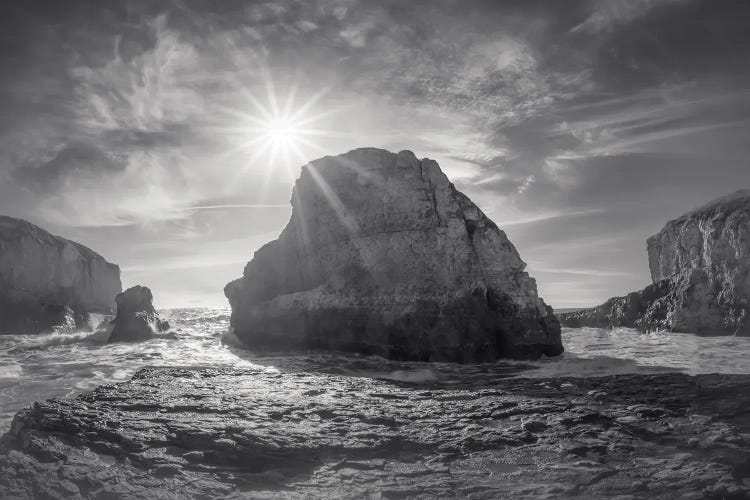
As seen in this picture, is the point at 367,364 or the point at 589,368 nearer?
the point at 589,368

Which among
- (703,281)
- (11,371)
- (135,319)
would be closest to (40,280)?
(135,319)

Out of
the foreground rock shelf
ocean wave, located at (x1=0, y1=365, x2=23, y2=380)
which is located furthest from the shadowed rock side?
ocean wave, located at (x1=0, y1=365, x2=23, y2=380)

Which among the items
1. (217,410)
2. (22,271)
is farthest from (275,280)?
(22,271)

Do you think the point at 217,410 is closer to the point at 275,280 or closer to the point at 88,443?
the point at 88,443

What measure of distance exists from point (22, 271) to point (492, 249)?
4043cm

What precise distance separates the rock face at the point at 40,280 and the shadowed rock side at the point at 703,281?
1540 inches

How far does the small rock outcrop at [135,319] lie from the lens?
23.6 m

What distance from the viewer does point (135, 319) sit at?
24.5 metres

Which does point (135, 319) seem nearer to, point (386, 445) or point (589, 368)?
point (589, 368)

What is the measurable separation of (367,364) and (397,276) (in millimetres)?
4033

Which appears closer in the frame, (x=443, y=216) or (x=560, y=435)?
(x=560, y=435)

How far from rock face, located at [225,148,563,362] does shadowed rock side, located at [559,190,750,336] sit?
8.54 m

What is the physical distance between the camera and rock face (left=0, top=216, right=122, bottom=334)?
34.1 meters

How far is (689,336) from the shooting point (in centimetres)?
1867
